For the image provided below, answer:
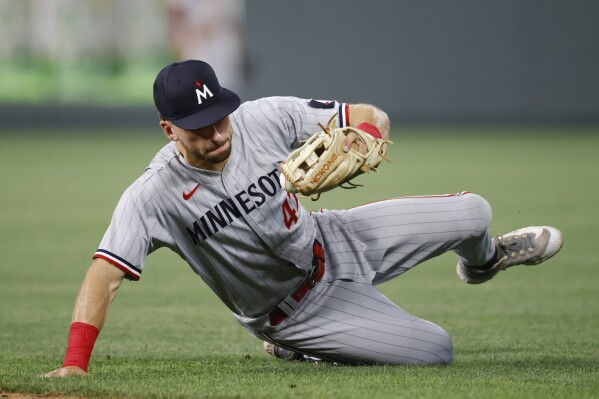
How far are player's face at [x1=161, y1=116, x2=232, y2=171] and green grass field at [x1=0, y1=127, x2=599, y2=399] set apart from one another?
890mm

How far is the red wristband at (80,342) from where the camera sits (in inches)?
165

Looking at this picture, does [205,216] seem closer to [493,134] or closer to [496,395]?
[496,395]

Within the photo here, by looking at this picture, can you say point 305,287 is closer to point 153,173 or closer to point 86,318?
point 153,173

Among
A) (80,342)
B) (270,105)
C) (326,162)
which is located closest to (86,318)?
(80,342)

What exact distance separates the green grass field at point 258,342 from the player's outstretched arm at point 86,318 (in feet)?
0.34

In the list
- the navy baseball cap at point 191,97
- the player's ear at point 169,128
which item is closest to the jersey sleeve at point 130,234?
the player's ear at point 169,128

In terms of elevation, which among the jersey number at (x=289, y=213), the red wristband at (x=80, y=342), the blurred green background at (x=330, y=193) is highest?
the jersey number at (x=289, y=213)

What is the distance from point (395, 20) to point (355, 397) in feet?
67.6

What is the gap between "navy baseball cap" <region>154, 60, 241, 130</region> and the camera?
4.29 meters

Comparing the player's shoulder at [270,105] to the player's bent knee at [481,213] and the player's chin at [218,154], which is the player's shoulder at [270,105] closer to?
the player's chin at [218,154]

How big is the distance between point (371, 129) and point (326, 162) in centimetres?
34

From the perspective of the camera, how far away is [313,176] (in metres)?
4.31

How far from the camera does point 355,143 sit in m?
4.45

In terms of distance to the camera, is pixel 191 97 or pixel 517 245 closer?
pixel 191 97
